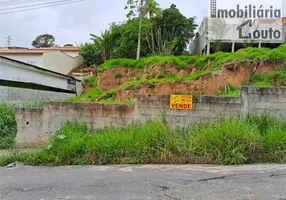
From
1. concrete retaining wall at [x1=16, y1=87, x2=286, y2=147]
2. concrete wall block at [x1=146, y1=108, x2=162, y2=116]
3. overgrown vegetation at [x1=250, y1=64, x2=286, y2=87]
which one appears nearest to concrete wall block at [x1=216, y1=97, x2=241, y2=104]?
concrete retaining wall at [x1=16, y1=87, x2=286, y2=147]

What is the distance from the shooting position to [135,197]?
3.18m

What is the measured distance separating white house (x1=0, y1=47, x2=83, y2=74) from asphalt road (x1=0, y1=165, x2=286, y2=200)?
1863 centimetres

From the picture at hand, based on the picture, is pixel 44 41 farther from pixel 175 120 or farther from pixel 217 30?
pixel 175 120

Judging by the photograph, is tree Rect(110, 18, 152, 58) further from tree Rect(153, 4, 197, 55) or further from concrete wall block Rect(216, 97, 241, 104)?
concrete wall block Rect(216, 97, 241, 104)

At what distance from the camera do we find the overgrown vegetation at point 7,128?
22.8 ft

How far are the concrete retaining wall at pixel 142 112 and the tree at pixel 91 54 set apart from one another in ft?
62.8

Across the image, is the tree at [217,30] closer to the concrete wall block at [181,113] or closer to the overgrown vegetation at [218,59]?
the overgrown vegetation at [218,59]

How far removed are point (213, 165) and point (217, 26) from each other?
14.9 m

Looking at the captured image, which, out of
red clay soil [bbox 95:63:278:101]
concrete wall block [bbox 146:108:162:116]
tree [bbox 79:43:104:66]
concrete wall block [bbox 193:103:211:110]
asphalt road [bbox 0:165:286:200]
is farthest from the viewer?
tree [bbox 79:43:104:66]

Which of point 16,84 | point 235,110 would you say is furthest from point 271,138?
point 16,84

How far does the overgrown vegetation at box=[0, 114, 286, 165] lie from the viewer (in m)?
4.76

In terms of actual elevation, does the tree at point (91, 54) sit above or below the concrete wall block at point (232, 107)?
above

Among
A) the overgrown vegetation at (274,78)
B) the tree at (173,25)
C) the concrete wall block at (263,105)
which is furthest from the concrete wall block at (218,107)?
the tree at (173,25)

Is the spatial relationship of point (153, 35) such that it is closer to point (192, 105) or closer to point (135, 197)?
point (192, 105)
